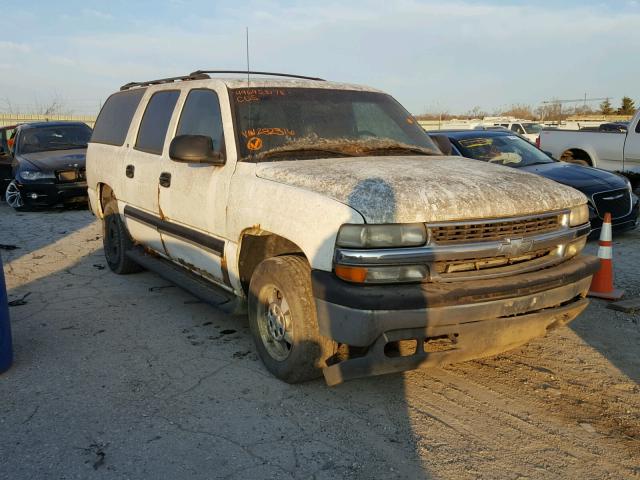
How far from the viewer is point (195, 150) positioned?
424 cm

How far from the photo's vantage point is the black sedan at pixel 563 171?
26.4 ft

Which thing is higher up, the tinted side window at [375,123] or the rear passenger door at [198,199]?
the tinted side window at [375,123]

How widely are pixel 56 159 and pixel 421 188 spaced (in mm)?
10200

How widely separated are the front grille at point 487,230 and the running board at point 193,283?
169 cm

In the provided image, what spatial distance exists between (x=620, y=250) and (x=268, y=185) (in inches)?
221

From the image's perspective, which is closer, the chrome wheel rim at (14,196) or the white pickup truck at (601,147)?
the white pickup truck at (601,147)

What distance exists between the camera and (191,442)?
10.6ft

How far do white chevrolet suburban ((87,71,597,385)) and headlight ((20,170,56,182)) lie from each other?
7084 millimetres

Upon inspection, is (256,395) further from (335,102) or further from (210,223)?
(335,102)

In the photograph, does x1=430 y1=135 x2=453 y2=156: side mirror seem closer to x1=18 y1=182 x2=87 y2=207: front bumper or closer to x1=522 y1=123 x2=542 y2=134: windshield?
x1=18 y1=182 x2=87 y2=207: front bumper

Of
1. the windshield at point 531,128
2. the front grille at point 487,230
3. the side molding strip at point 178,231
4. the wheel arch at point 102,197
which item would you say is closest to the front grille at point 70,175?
the wheel arch at point 102,197

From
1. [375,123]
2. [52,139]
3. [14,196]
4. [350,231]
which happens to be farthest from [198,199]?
[52,139]

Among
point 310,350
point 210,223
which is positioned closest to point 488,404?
point 310,350

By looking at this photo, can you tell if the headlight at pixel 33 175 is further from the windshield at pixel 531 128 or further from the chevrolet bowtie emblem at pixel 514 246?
the windshield at pixel 531 128
